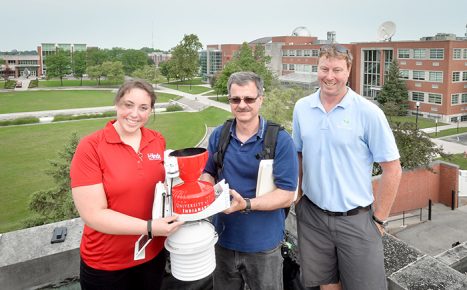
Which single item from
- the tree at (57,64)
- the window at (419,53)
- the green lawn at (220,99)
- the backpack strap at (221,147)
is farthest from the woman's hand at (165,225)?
A: the tree at (57,64)

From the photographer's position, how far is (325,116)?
2.88 metres

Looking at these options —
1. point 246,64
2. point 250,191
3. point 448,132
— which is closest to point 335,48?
point 250,191

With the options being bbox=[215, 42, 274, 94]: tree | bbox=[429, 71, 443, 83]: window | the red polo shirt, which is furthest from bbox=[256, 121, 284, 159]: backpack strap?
bbox=[215, 42, 274, 94]: tree

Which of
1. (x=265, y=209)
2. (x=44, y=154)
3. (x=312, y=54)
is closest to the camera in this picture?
Result: (x=265, y=209)

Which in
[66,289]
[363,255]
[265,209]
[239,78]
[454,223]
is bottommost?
[454,223]

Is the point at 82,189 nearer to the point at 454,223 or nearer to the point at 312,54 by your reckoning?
the point at 454,223

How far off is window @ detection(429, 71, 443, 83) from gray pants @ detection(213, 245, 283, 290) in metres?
41.0

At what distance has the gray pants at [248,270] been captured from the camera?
268 centimetres

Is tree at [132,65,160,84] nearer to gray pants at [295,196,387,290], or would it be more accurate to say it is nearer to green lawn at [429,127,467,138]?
green lawn at [429,127,467,138]

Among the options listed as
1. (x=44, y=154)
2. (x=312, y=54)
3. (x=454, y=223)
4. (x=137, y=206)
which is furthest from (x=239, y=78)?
(x=312, y=54)

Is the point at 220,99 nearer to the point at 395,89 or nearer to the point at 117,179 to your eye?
the point at 395,89

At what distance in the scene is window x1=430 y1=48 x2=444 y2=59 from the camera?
37000mm

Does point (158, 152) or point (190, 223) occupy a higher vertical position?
point (158, 152)

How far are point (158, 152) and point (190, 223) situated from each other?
57 cm
